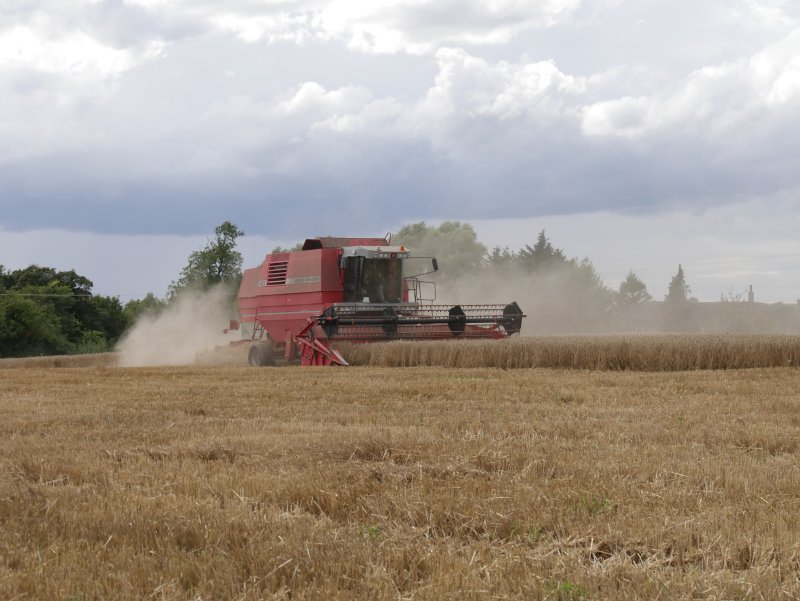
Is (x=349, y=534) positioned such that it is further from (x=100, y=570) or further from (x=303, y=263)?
(x=303, y=263)

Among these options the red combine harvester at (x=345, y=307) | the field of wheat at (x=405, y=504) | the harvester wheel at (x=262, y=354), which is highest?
the red combine harvester at (x=345, y=307)

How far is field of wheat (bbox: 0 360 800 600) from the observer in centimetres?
384

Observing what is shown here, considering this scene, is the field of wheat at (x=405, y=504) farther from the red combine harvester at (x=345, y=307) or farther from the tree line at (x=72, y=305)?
the tree line at (x=72, y=305)

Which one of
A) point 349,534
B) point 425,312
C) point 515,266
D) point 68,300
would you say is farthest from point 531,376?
point 515,266

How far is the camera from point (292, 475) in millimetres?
5859

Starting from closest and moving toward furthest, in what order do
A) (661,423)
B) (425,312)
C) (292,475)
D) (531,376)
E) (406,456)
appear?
(292,475) < (406,456) < (661,423) < (531,376) < (425,312)

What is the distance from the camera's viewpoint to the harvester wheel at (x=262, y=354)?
22.7 m

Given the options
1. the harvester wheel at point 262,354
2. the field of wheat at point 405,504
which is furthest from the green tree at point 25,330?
the field of wheat at point 405,504

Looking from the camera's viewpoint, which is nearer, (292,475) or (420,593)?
(420,593)

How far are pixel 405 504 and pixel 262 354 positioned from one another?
1802cm

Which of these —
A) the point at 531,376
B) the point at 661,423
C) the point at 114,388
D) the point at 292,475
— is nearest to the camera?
the point at 292,475

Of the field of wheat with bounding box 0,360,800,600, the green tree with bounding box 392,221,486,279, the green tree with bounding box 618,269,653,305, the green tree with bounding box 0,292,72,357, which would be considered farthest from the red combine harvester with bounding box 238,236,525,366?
the green tree with bounding box 618,269,653,305

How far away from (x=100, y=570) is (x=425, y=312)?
1876cm

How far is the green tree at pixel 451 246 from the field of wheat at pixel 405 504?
44.5m
